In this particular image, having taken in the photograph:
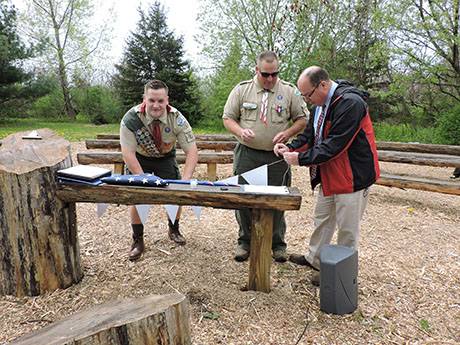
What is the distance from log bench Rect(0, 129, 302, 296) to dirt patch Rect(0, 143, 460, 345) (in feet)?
0.63

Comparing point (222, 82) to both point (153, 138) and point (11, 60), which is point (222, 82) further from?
point (153, 138)

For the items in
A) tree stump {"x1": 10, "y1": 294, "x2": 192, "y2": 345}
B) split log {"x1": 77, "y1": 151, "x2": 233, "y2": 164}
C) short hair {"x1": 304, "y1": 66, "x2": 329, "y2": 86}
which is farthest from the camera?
split log {"x1": 77, "y1": 151, "x2": 233, "y2": 164}

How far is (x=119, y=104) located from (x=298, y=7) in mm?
11029

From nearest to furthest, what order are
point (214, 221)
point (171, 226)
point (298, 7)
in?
point (171, 226)
point (214, 221)
point (298, 7)

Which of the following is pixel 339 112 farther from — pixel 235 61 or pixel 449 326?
pixel 235 61

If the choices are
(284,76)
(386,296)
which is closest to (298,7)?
(284,76)

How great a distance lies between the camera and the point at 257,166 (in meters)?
3.25

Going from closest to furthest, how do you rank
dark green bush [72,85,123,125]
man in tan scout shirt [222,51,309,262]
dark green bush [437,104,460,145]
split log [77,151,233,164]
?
man in tan scout shirt [222,51,309,262]
split log [77,151,233,164]
dark green bush [437,104,460,145]
dark green bush [72,85,123,125]

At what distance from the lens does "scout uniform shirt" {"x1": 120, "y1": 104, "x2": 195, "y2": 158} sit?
3086 mm

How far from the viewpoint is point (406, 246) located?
3.89 meters

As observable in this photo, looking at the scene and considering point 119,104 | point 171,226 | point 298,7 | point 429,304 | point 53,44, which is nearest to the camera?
point 429,304

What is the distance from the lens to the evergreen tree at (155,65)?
18922 mm

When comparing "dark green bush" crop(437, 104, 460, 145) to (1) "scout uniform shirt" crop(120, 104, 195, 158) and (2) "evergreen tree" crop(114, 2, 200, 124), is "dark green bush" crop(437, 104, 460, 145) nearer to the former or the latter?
(1) "scout uniform shirt" crop(120, 104, 195, 158)

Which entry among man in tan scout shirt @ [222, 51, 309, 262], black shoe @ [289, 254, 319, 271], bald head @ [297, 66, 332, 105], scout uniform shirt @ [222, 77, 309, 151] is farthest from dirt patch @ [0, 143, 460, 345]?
bald head @ [297, 66, 332, 105]
